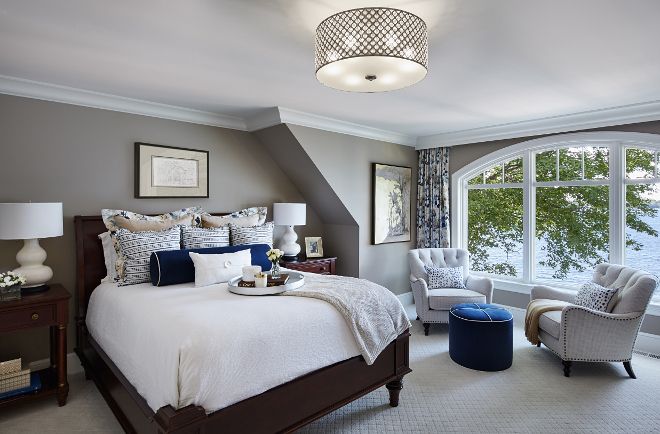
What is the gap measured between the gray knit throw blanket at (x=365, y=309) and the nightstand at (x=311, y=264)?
144 centimetres

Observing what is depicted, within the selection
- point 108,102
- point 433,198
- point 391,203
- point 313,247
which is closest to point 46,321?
point 108,102

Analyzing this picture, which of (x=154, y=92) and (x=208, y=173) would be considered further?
(x=208, y=173)

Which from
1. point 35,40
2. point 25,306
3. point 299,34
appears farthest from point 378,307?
point 35,40

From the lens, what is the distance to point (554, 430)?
247cm

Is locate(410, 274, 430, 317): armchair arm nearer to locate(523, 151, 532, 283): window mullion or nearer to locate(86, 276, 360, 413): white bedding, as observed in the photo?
locate(523, 151, 532, 283): window mullion

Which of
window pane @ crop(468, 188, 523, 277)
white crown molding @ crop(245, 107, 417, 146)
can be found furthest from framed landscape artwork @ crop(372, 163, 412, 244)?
window pane @ crop(468, 188, 523, 277)

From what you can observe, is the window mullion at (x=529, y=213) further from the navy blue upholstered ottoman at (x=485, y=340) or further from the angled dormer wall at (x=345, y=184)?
the navy blue upholstered ottoman at (x=485, y=340)

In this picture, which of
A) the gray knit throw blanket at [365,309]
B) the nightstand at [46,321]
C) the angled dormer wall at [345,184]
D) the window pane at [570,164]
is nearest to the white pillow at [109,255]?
the nightstand at [46,321]

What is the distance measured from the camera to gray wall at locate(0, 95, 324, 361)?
305 centimetres

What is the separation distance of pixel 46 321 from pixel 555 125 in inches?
198

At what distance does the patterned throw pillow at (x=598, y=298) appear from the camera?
3.32 metres

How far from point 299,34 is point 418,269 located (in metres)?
3.17

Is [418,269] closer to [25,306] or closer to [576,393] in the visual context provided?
[576,393]

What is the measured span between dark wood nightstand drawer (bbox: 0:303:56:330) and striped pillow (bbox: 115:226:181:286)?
474 millimetres
